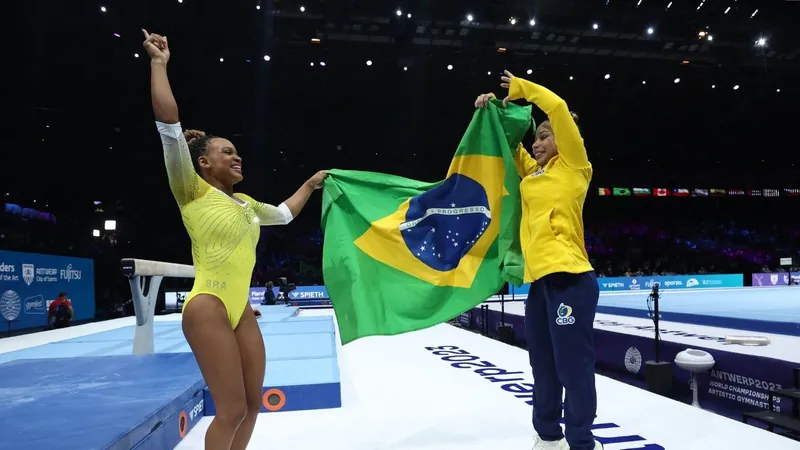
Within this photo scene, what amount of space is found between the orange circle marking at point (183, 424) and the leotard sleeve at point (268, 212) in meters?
1.13

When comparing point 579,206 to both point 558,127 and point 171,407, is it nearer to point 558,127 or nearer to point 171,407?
point 558,127

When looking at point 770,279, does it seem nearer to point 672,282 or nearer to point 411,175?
point 672,282

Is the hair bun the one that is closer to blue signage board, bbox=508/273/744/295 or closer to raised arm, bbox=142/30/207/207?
raised arm, bbox=142/30/207/207

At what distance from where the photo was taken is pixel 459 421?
286 centimetres

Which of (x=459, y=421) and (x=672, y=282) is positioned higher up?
(x=459, y=421)

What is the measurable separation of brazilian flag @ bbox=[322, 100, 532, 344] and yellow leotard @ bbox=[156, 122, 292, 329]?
701 mm

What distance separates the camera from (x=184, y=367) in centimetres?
310

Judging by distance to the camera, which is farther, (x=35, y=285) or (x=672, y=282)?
(x=672, y=282)

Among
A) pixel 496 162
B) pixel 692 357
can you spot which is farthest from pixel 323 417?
pixel 692 357

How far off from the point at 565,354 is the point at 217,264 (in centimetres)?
142

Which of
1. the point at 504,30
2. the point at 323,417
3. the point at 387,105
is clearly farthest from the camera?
the point at 387,105

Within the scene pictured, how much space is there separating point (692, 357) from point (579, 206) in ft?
9.46

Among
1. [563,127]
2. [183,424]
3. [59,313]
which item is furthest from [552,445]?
[59,313]

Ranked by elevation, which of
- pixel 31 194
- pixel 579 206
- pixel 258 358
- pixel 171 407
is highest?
pixel 31 194
